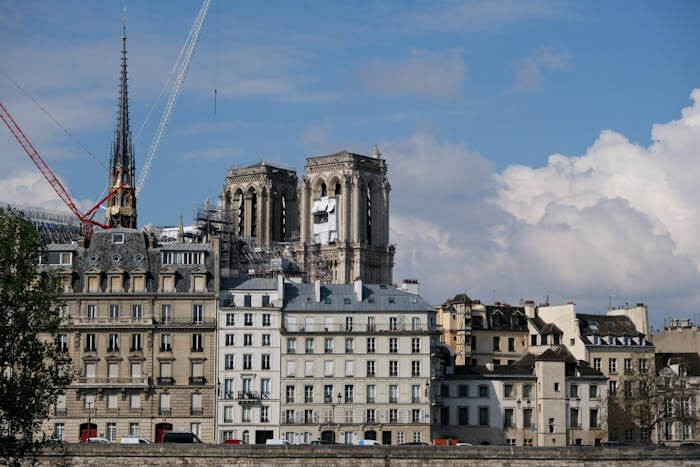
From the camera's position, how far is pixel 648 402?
425 feet

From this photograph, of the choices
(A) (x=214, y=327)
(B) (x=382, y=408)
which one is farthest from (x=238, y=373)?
(B) (x=382, y=408)

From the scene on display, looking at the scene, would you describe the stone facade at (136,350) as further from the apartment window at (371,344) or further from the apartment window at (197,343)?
the apartment window at (371,344)

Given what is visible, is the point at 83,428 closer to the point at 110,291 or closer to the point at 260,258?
the point at 110,291

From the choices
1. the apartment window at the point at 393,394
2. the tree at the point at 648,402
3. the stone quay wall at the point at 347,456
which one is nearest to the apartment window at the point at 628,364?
Answer: the tree at the point at 648,402

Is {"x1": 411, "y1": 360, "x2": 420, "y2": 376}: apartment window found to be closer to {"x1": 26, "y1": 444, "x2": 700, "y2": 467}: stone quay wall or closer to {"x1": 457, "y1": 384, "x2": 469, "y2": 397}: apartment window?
{"x1": 457, "y1": 384, "x2": 469, "y2": 397}: apartment window

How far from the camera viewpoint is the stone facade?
116 meters

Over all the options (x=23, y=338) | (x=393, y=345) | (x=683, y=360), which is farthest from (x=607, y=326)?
Answer: (x=23, y=338)

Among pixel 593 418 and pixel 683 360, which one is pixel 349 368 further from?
pixel 683 360

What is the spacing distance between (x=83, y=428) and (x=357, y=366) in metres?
21.6

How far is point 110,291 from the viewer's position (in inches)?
4638

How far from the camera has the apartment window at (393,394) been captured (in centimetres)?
11975

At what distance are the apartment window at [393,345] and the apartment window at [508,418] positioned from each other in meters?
12.3

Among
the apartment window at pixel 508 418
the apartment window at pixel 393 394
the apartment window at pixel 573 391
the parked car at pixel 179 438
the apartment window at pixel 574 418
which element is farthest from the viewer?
the apartment window at pixel 573 391

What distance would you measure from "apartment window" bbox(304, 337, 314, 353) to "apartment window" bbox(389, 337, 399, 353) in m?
6.20
